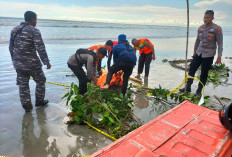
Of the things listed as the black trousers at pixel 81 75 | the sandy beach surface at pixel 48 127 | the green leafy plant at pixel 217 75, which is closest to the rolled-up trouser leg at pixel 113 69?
the black trousers at pixel 81 75

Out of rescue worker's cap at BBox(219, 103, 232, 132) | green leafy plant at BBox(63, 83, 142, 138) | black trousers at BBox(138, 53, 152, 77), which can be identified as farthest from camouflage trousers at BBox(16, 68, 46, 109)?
black trousers at BBox(138, 53, 152, 77)

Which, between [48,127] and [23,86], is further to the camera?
[23,86]

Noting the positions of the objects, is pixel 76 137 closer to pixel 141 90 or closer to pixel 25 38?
pixel 25 38

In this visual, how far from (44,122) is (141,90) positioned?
288 cm

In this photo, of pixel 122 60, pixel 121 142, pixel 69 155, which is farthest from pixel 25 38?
pixel 121 142

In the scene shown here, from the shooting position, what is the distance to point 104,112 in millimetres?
3471

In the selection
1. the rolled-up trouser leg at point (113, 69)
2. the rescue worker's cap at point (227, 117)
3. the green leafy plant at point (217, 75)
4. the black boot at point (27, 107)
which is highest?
the rolled-up trouser leg at point (113, 69)

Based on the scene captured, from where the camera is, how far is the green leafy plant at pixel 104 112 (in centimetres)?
307

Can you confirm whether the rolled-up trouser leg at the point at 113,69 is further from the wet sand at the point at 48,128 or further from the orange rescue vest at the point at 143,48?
the orange rescue vest at the point at 143,48

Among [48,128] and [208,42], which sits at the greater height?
[208,42]

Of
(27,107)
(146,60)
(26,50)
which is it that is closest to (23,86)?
(27,107)

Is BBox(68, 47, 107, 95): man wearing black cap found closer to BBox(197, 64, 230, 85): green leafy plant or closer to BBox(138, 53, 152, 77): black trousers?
BBox(138, 53, 152, 77): black trousers

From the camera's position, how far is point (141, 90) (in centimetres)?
517

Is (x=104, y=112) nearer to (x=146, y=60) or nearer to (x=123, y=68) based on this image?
(x=123, y=68)
